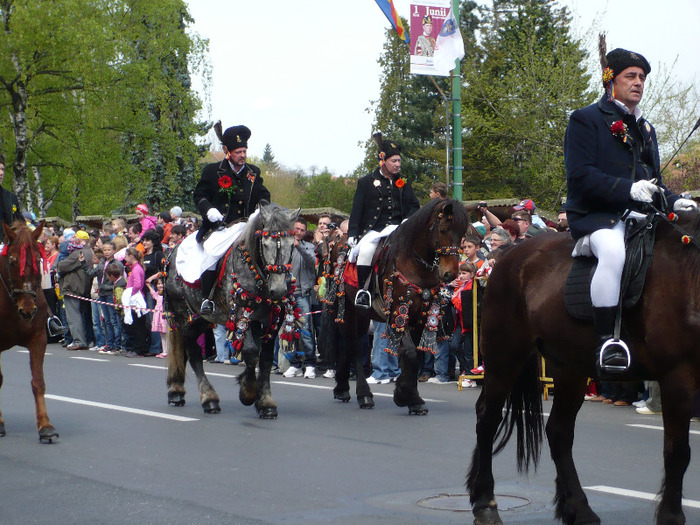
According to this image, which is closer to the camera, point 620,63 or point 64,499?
point 620,63

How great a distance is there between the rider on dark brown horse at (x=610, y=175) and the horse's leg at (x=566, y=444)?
77cm

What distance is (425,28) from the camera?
19.5 metres

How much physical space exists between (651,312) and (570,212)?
885 millimetres

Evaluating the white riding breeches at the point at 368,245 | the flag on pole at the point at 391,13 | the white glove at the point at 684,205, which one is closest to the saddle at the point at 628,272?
the white glove at the point at 684,205

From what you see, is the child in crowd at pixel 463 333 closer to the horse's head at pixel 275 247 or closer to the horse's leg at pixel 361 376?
the horse's leg at pixel 361 376

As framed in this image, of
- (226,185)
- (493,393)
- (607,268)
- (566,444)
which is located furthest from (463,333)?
(607,268)

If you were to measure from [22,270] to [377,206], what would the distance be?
4.48 metres

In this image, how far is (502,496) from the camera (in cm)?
714

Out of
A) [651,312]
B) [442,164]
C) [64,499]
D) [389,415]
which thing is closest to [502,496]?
[651,312]

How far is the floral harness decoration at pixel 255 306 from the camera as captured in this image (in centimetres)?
1119

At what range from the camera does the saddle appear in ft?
19.4

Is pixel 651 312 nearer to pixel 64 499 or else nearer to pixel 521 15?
pixel 64 499

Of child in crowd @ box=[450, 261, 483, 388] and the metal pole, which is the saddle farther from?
the metal pole

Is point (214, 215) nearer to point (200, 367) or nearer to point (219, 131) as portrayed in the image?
point (219, 131)
